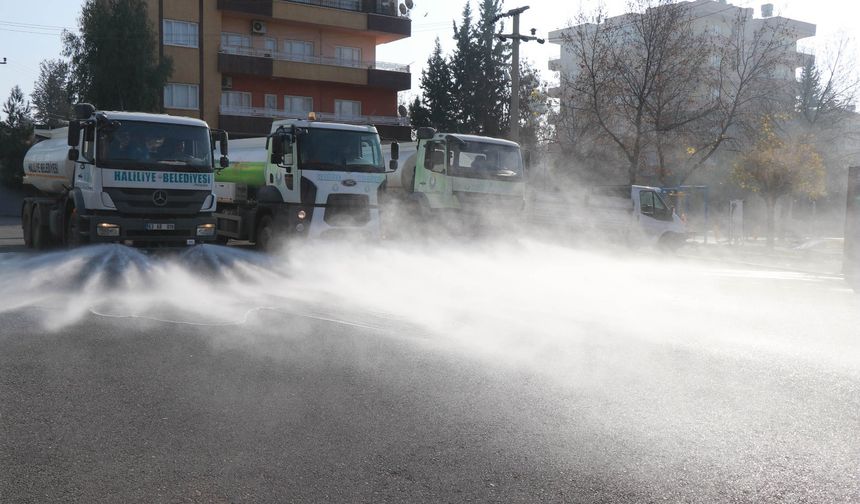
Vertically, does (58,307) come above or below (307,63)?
below

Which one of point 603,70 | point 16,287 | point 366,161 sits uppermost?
point 603,70

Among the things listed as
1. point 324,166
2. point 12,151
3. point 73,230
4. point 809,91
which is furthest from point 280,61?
point 809,91

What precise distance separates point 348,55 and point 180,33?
29.6 feet

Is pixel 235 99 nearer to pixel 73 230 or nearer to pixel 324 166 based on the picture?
pixel 324 166

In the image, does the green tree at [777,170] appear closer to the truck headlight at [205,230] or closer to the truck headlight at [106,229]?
the truck headlight at [205,230]

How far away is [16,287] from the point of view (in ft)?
39.3

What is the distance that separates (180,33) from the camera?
133 ft

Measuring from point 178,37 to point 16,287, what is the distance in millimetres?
31128

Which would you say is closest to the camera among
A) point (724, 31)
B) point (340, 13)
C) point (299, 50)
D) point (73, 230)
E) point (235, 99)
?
point (73, 230)

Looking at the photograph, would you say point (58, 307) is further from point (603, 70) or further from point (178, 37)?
point (178, 37)

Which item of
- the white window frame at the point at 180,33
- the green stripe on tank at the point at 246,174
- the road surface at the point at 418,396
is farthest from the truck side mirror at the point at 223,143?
the white window frame at the point at 180,33

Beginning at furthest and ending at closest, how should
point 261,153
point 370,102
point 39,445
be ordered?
point 370,102, point 261,153, point 39,445

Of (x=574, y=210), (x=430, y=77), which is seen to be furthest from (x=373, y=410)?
(x=430, y=77)

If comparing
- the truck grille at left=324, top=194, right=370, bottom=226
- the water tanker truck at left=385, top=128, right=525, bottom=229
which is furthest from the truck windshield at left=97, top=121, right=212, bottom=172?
the water tanker truck at left=385, top=128, right=525, bottom=229
